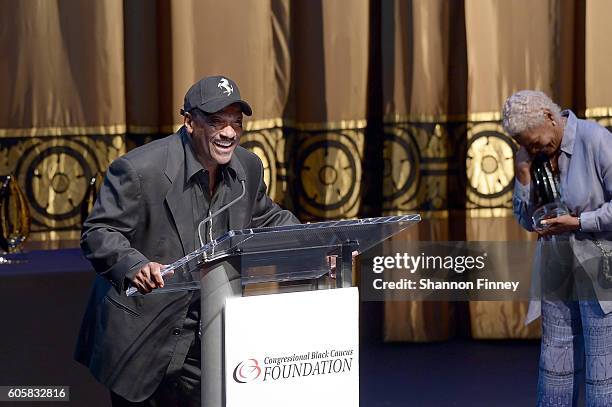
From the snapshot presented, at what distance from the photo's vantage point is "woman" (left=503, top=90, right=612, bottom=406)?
3277 millimetres

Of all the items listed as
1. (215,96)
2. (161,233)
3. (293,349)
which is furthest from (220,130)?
(293,349)

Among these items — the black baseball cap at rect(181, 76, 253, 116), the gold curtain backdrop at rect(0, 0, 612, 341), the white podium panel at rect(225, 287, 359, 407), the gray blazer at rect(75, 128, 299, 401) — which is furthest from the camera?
the gold curtain backdrop at rect(0, 0, 612, 341)

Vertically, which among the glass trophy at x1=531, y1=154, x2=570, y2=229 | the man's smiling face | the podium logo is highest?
the man's smiling face

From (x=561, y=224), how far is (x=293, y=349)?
1.26 meters

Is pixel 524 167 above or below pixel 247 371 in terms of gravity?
above

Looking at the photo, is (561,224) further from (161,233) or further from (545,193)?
(161,233)

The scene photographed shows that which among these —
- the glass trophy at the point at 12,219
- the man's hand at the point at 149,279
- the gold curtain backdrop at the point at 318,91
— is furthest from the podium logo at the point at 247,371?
the gold curtain backdrop at the point at 318,91

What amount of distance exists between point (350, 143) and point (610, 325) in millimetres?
1788

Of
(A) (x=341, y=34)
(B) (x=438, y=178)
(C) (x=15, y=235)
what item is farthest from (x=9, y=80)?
(B) (x=438, y=178)

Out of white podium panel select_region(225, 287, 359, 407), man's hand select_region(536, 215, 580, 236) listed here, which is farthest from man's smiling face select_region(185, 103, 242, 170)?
man's hand select_region(536, 215, 580, 236)

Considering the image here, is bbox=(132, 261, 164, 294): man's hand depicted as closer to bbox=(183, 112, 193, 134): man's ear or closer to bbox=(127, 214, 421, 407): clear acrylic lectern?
bbox=(127, 214, 421, 407): clear acrylic lectern

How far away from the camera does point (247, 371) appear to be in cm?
221

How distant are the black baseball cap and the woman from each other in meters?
1.01

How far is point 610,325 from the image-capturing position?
3326mm
